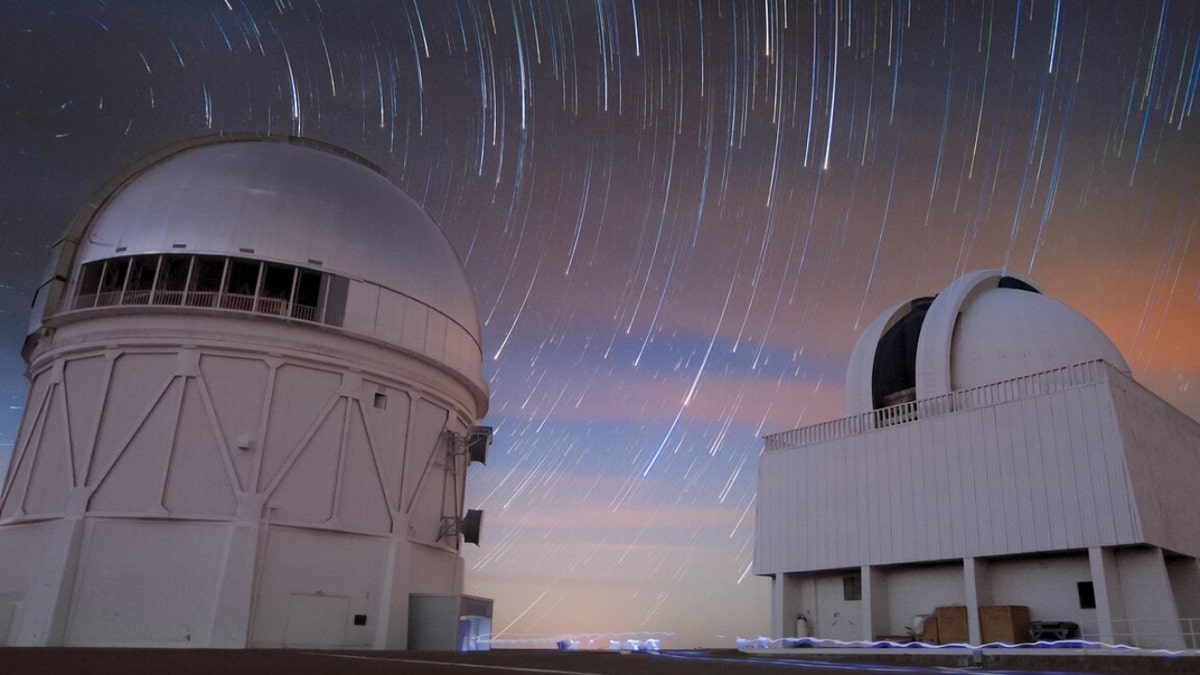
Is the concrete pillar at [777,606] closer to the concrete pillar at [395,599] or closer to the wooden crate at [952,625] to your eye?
the wooden crate at [952,625]

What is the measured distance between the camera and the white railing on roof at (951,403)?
17516mm

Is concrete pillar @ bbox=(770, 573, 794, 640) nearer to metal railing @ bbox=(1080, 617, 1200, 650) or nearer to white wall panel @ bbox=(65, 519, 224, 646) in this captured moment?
metal railing @ bbox=(1080, 617, 1200, 650)

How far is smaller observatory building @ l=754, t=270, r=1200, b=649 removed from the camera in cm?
1605

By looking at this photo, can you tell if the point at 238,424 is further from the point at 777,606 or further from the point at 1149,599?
the point at 1149,599

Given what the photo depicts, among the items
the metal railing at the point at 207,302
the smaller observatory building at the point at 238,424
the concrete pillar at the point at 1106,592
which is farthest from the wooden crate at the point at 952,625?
the metal railing at the point at 207,302

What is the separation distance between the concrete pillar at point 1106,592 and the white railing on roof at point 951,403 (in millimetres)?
3537

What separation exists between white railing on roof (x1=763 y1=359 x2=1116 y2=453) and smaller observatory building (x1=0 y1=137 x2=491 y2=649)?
435 inches

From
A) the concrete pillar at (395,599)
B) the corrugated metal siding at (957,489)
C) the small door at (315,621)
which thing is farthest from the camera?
the concrete pillar at (395,599)

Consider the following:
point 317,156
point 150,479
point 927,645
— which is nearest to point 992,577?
point 927,645

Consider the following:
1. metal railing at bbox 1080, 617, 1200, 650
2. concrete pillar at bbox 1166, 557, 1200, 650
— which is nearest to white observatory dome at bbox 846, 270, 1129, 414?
concrete pillar at bbox 1166, 557, 1200, 650

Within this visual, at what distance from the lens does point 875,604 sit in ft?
63.4

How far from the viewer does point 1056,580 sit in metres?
16.8

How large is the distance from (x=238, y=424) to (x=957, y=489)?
1825cm

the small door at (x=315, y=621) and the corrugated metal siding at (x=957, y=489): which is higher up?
the corrugated metal siding at (x=957, y=489)
